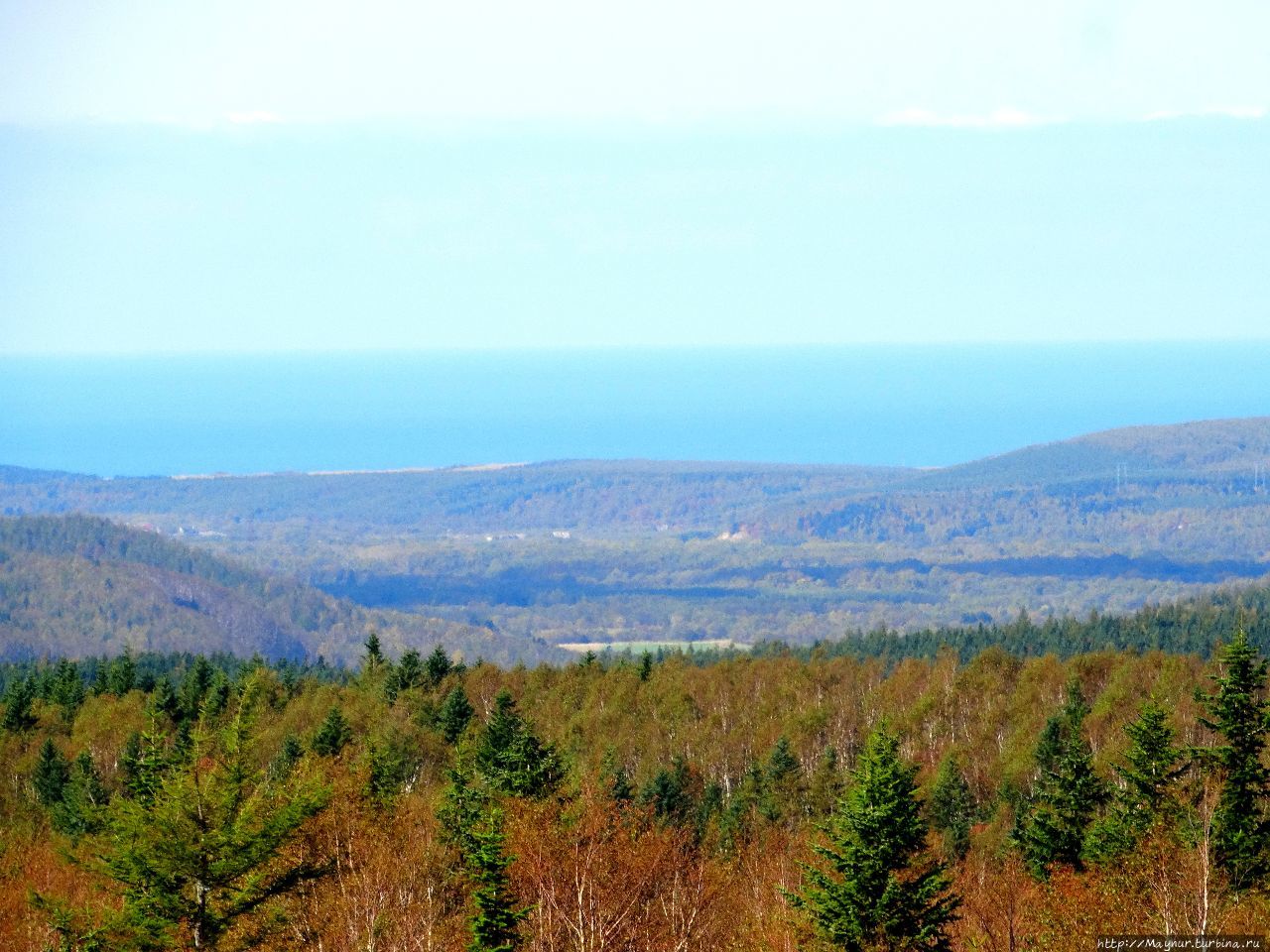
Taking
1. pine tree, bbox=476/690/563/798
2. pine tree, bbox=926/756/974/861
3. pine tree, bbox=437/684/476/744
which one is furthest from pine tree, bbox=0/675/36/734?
pine tree, bbox=926/756/974/861

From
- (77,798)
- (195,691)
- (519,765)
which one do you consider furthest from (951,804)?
(195,691)

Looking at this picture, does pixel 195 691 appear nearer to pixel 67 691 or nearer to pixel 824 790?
pixel 67 691

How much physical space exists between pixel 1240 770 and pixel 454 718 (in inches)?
1314

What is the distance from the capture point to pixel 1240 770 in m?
28.8

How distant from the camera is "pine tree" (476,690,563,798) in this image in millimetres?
34994

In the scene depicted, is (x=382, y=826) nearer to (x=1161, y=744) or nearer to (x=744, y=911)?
(x=744, y=911)

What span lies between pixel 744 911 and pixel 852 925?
9500 mm

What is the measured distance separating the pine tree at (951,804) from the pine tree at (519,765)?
13.3m

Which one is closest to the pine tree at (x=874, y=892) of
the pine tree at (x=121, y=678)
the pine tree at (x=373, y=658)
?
the pine tree at (x=373, y=658)

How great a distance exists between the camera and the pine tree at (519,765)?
115 feet

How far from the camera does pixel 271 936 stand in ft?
75.7

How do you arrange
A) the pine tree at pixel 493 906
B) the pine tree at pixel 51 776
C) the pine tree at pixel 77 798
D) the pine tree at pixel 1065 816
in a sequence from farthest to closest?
the pine tree at pixel 51 776, the pine tree at pixel 77 798, the pine tree at pixel 1065 816, the pine tree at pixel 493 906

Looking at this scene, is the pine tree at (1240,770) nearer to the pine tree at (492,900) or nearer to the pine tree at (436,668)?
the pine tree at (492,900)

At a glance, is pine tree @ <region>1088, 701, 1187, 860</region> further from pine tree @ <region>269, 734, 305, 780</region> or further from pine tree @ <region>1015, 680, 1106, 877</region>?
pine tree @ <region>269, 734, 305, 780</region>
